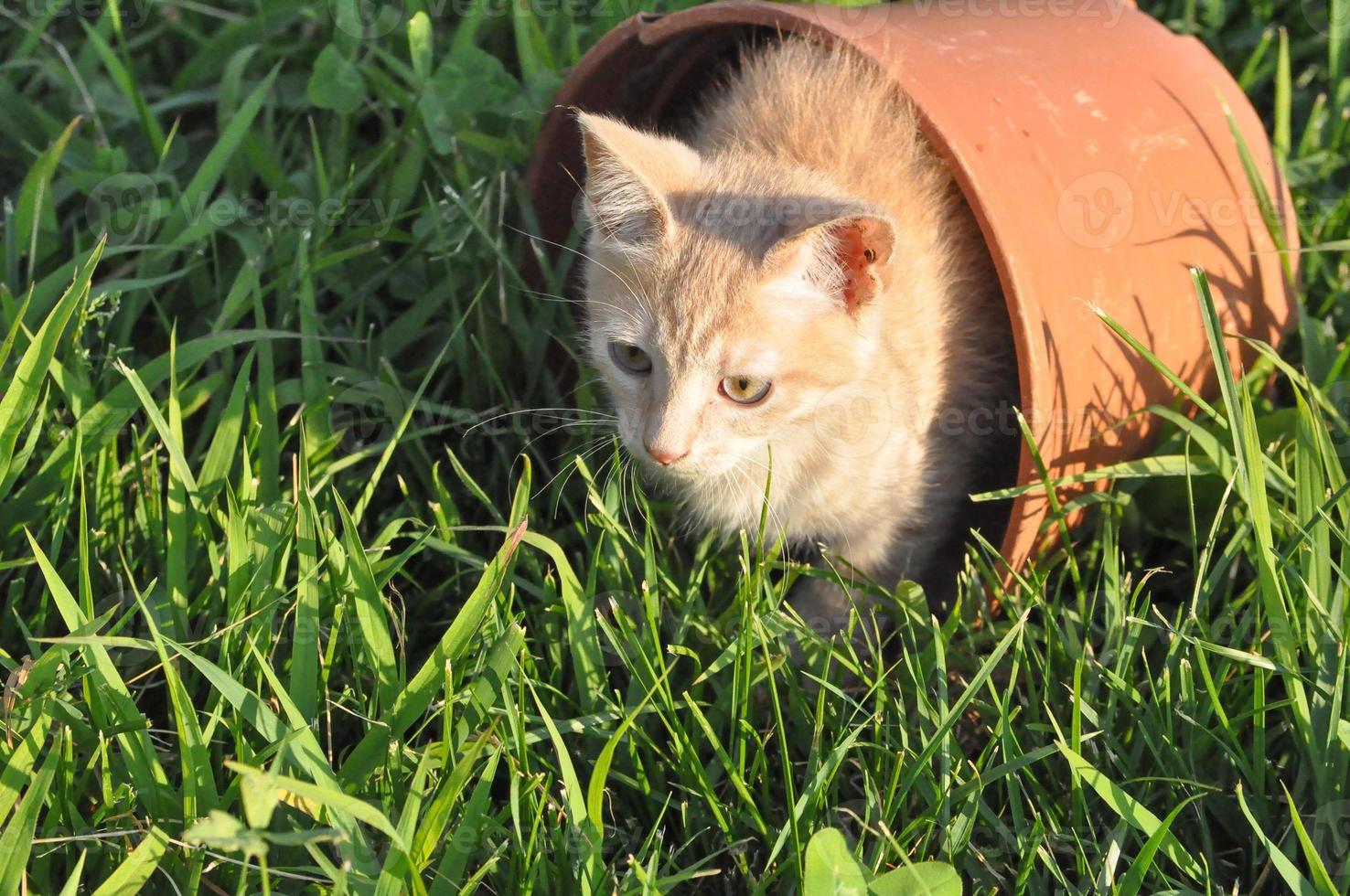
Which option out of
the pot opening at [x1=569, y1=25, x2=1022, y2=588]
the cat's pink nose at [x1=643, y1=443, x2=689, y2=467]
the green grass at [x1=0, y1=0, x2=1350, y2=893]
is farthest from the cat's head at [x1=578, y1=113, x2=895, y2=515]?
the pot opening at [x1=569, y1=25, x2=1022, y2=588]

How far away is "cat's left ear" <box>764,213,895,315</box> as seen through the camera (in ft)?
5.78

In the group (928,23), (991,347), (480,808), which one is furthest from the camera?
(991,347)

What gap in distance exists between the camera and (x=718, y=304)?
1.95 m

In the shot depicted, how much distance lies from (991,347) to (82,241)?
182 centimetres

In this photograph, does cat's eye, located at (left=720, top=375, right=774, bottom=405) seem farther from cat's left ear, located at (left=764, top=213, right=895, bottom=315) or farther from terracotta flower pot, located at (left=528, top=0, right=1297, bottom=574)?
terracotta flower pot, located at (left=528, top=0, right=1297, bottom=574)

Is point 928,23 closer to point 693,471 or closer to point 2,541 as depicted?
point 693,471

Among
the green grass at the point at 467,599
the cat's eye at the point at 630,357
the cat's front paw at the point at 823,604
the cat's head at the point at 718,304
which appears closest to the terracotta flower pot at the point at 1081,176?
the green grass at the point at 467,599

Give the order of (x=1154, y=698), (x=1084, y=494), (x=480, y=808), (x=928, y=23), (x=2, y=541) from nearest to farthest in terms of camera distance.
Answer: (x=480, y=808)
(x=1154, y=698)
(x=2, y=541)
(x=1084, y=494)
(x=928, y=23)

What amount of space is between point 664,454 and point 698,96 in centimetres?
122

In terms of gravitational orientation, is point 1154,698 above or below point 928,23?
below

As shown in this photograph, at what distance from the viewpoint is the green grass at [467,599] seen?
5.09 ft

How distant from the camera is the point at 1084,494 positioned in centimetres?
210

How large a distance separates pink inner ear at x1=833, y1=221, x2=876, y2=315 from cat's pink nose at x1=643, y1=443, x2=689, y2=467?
1.17 feet

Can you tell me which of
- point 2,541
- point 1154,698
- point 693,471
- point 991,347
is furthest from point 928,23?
point 2,541
